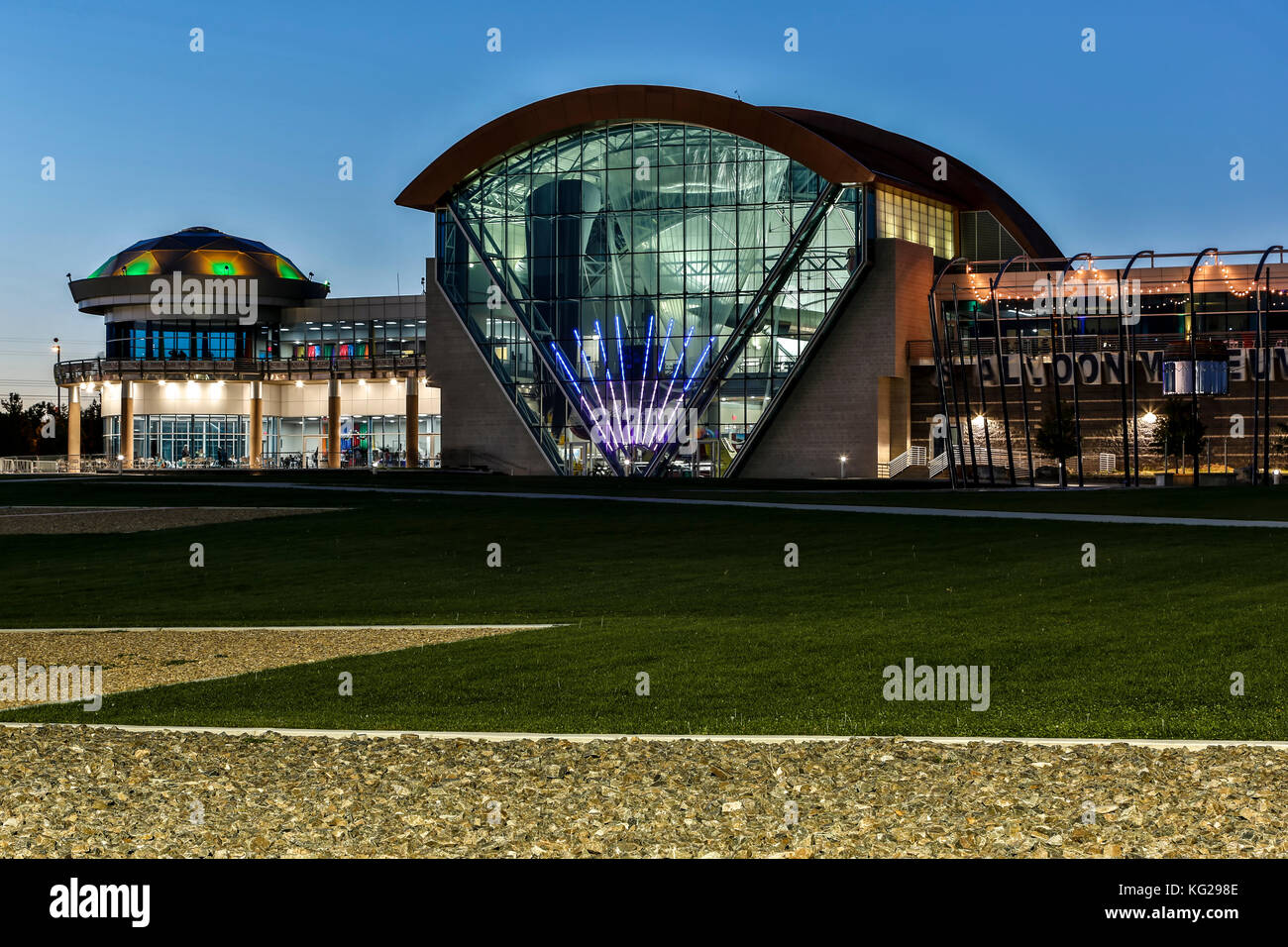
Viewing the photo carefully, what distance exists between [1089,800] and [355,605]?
13876mm

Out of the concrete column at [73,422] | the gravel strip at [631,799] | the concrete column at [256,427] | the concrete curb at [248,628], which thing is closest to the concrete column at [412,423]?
the concrete column at [256,427]

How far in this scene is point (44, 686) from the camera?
14.3 m

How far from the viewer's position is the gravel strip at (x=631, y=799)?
8398 mm

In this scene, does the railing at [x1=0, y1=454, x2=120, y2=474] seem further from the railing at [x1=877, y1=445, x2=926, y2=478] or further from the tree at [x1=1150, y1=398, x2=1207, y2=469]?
the tree at [x1=1150, y1=398, x2=1207, y2=469]

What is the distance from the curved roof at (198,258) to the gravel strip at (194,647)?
247ft

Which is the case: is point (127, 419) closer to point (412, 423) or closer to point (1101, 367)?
point (412, 423)

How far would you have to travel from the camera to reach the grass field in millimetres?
12297

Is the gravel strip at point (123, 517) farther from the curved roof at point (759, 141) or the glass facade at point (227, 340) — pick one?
the glass facade at point (227, 340)

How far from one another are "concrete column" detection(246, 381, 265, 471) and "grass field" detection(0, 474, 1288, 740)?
54.2 meters

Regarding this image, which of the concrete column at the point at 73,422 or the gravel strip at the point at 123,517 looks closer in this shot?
the gravel strip at the point at 123,517

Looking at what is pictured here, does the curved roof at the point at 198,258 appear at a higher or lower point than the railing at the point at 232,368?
higher

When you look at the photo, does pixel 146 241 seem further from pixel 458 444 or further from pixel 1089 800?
pixel 1089 800

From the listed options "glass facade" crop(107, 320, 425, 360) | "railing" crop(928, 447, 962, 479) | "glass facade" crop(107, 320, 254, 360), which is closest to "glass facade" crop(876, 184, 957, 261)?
"railing" crop(928, 447, 962, 479)
